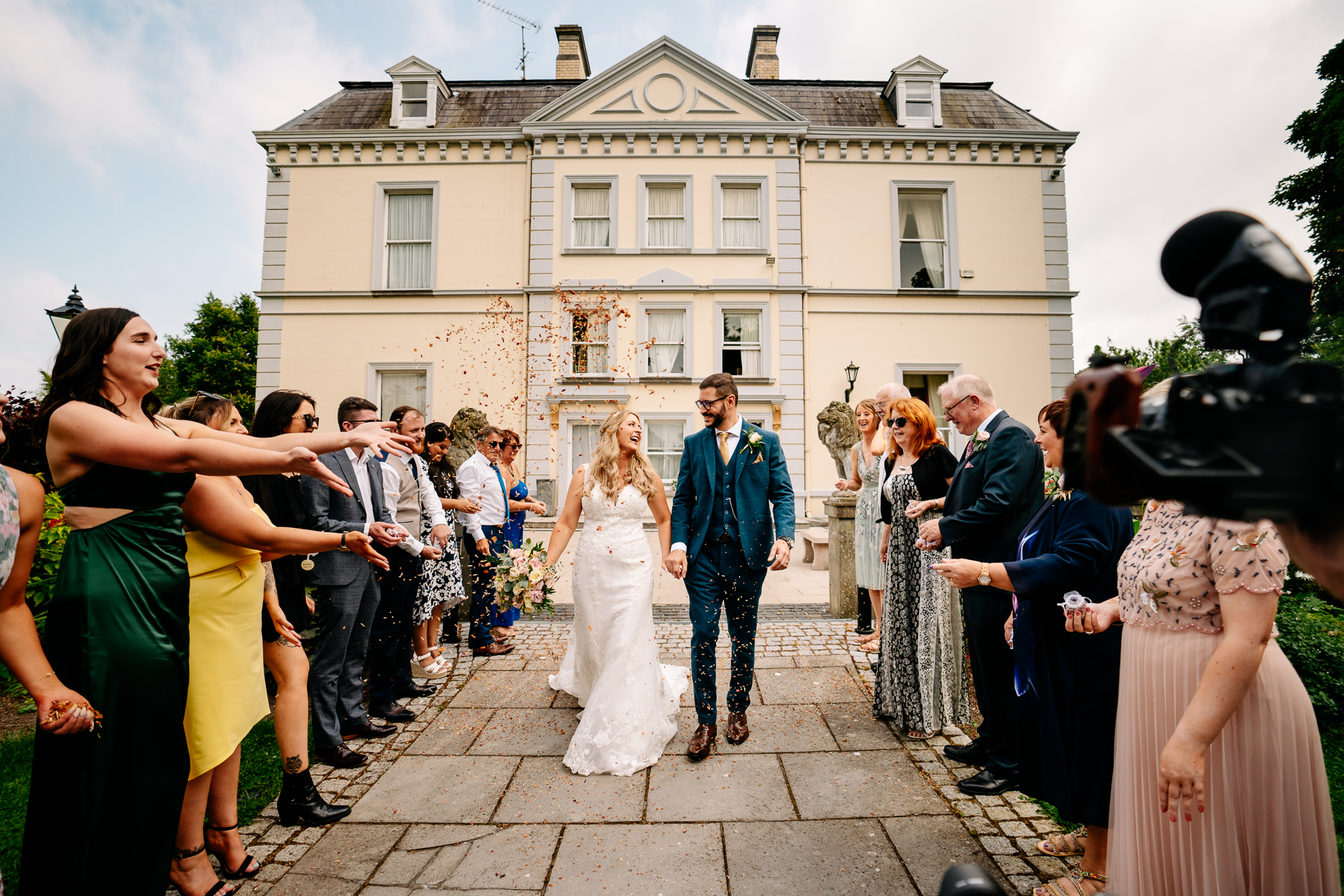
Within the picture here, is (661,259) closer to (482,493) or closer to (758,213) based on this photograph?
(758,213)

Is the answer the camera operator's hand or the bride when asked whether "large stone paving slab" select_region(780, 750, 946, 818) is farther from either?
the camera operator's hand

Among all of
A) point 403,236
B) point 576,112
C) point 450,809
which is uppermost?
point 576,112

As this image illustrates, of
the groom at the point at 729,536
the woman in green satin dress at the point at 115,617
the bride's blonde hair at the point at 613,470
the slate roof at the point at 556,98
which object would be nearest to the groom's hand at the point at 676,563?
the groom at the point at 729,536

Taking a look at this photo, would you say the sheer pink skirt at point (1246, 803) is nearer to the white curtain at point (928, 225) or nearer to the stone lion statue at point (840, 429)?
the stone lion statue at point (840, 429)

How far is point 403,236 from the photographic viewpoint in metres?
16.4

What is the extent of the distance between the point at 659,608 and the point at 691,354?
901 cm

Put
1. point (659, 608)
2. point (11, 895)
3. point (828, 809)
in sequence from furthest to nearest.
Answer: point (659, 608) < point (828, 809) < point (11, 895)

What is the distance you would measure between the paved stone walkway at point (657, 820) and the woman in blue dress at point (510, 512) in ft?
5.36

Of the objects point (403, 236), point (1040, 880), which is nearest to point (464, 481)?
point (1040, 880)

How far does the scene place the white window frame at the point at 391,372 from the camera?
15.6 meters

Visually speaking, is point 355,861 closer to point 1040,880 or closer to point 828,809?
point 828,809

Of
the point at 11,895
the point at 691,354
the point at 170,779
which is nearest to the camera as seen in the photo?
the point at 170,779

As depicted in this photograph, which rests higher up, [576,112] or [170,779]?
[576,112]

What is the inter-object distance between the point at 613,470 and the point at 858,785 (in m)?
2.52
